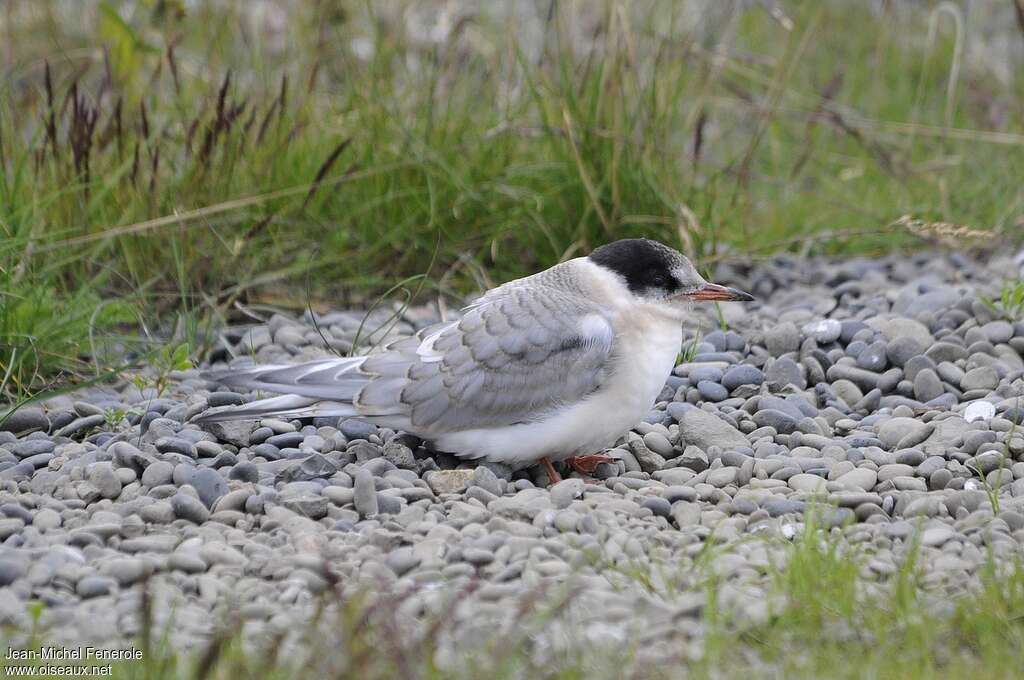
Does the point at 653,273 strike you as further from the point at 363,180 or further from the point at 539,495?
the point at 363,180

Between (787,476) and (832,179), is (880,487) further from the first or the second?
(832,179)

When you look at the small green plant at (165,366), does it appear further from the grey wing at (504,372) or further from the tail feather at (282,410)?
the grey wing at (504,372)

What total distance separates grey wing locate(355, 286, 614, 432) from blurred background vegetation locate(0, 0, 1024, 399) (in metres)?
1.20

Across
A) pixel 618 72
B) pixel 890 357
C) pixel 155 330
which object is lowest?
pixel 155 330

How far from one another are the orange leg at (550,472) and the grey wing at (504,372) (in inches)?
5.8

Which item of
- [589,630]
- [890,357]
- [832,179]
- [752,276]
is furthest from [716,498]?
[832,179]

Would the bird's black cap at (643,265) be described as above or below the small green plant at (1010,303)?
above

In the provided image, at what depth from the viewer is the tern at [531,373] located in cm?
385

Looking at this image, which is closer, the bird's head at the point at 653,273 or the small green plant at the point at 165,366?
the bird's head at the point at 653,273

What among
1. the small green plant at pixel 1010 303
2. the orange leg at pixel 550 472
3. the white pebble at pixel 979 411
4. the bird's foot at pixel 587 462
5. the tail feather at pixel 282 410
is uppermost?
the small green plant at pixel 1010 303

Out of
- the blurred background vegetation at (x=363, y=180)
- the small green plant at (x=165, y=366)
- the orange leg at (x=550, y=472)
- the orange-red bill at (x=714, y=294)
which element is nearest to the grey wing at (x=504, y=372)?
the orange leg at (x=550, y=472)

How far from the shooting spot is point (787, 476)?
3.84 metres

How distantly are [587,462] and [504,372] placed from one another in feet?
1.26

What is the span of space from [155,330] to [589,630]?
285 centimetres
